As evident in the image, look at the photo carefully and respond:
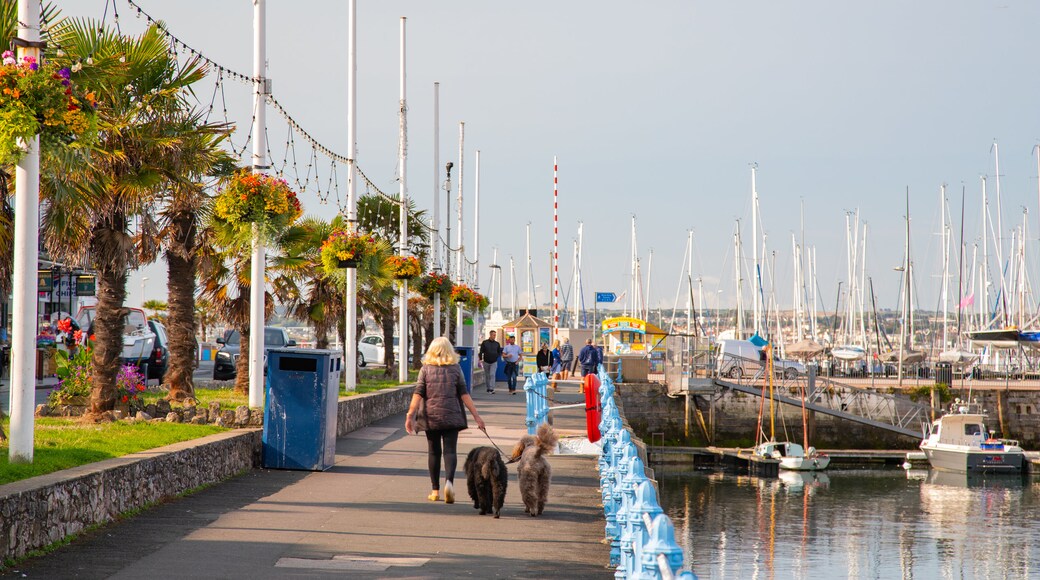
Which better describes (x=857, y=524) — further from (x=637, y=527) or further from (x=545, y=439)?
(x=637, y=527)

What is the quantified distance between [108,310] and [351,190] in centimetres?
975

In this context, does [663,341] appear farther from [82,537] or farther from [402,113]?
[82,537]

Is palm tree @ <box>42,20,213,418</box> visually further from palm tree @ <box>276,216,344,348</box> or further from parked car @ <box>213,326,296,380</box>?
parked car @ <box>213,326,296,380</box>

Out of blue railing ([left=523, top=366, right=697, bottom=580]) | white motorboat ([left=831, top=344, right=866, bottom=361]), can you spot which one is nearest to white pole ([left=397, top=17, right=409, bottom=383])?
blue railing ([left=523, top=366, right=697, bottom=580])

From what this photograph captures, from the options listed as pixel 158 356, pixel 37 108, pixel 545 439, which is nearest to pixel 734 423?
pixel 158 356

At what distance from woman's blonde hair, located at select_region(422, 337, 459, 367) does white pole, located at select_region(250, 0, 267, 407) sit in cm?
543

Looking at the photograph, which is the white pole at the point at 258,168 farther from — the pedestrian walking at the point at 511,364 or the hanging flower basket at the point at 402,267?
the pedestrian walking at the point at 511,364

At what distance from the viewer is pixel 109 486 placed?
10.1 meters

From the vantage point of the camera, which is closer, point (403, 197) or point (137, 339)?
point (137, 339)

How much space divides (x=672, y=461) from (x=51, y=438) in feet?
129

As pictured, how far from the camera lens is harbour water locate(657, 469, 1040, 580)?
1144 inches

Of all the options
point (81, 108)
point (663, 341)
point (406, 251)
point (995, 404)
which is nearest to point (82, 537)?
point (81, 108)

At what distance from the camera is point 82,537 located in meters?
9.41

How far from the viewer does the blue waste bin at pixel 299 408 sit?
14445mm
